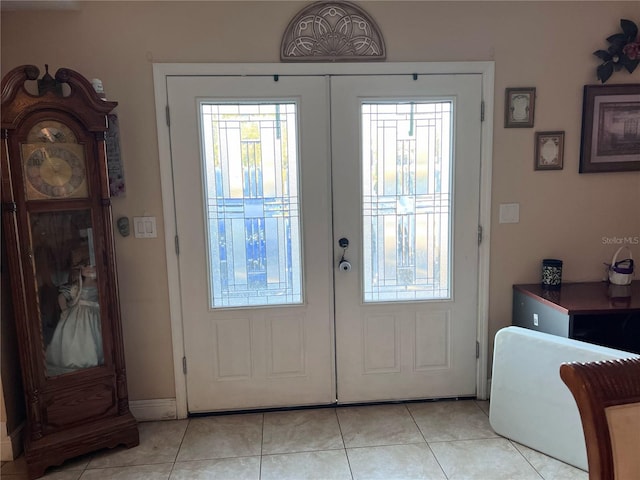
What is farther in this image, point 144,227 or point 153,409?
point 153,409

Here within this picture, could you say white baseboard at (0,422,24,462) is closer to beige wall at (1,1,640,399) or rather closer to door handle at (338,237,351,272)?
beige wall at (1,1,640,399)

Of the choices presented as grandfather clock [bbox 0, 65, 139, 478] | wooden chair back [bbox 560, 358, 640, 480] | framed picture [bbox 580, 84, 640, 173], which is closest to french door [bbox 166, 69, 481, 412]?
grandfather clock [bbox 0, 65, 139, 478]

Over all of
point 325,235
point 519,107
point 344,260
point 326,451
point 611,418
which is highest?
point 519,107

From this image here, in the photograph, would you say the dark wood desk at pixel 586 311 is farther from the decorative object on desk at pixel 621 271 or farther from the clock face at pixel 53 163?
the clock face at pixel 53 163

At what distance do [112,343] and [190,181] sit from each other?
932 millimetres

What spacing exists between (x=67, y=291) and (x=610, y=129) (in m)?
3.07

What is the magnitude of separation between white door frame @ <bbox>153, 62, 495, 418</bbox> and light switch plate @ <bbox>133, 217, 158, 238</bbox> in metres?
0.07

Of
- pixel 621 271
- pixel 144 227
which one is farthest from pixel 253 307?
pixel 621 271

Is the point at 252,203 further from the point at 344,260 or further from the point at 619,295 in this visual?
the point at 619,295

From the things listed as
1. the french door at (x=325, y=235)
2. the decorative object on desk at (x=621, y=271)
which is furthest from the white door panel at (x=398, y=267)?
the decorative object on desk at (x=621, y=271)

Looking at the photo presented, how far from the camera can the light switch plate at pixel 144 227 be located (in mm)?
2469

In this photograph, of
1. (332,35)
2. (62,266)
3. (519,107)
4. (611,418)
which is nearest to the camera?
(611,418)

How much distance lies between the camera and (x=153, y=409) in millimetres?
2625

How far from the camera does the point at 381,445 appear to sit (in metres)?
2.35
